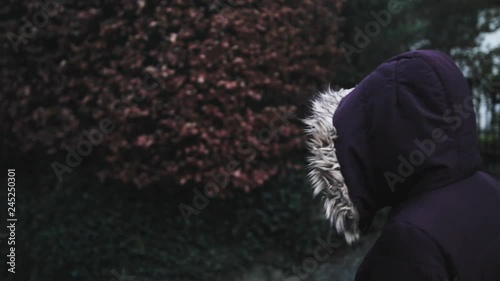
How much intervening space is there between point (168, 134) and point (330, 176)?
2.61 metres

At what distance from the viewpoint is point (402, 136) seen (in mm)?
1460

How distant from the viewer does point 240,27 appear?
4.14 metres

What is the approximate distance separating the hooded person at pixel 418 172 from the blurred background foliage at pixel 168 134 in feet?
8.57

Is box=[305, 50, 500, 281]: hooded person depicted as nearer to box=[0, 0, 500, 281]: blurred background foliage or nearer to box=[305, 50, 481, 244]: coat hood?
box=[305, 50, 481, 244]: coat hood

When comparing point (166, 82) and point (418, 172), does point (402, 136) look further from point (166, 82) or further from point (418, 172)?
point (166, 82)

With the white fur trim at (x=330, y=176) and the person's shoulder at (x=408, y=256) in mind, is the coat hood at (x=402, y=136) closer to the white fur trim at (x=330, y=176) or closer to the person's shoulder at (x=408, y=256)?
the white fur trim at (x=330, y=176)

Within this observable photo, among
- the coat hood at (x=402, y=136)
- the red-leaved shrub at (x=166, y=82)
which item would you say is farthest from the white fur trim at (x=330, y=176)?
the red-leaved shrub at (x=166, y=82)

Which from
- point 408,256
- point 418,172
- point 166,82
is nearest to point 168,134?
point 166,82

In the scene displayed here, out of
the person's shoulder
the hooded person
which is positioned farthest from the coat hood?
the person's shoulder

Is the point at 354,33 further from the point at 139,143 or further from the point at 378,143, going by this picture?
the point at 378,143

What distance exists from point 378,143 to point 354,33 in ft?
13.8

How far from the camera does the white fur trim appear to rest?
1.59 m

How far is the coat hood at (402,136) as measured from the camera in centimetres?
Answer: 146

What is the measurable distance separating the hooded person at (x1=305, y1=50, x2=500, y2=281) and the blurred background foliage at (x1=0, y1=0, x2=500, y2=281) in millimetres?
2611
